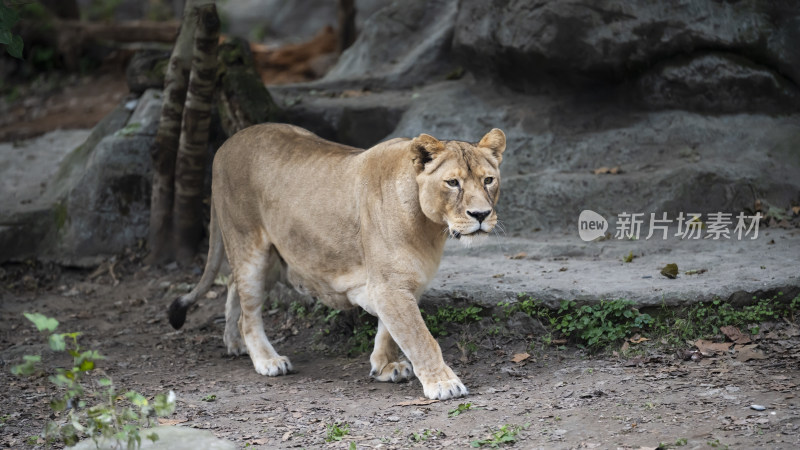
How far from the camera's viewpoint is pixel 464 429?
5066mm

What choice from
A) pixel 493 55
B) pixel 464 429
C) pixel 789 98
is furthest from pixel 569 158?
pixel 464 429

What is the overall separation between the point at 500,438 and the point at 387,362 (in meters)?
1.67

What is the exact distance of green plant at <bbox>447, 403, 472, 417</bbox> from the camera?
5328mm

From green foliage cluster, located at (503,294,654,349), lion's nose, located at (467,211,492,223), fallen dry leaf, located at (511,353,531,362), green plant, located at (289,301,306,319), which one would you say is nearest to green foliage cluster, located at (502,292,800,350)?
green foliage cluster, located at (503,294,654,349)

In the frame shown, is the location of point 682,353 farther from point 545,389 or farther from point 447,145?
point 447,145

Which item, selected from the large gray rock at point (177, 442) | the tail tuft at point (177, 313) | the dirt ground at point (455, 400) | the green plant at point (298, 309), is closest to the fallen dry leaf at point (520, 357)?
the dirt ground at point (455, 400)

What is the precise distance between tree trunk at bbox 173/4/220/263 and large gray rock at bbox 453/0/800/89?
3.28m

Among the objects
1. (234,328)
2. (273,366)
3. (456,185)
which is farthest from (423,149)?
(234,328)

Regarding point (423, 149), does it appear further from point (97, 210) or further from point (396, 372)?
point (97, 210)

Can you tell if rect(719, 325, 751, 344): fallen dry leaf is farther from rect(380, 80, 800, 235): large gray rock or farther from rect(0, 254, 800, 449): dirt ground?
rect(380, 80, 800, 235): large gray rock

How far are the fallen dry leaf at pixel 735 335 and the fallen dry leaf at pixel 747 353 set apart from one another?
0.05 metres

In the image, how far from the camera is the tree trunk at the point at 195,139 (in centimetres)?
894

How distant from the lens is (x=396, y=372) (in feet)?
20.5

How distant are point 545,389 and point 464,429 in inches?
33.5
